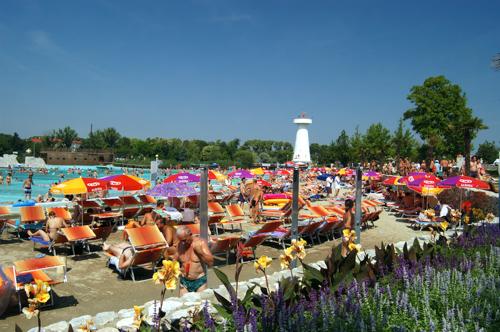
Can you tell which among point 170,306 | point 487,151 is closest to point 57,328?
point 170,306

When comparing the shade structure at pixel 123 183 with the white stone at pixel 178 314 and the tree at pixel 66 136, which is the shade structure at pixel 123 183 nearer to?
the white stone at pixel 178 314

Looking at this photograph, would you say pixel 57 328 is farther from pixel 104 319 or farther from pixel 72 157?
Result: pixel 72 157

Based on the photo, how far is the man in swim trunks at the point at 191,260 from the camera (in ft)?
17.8

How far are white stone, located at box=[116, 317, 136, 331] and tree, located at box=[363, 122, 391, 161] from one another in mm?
41156

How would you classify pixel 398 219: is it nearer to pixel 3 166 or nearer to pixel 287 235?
pixel 287 235

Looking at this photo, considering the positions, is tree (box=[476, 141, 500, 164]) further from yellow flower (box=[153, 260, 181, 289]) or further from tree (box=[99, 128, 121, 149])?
tree (box=[99, 128, 121, 149])

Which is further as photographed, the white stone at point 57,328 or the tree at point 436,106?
the tree at point 436,106

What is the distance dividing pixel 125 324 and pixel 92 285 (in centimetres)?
316

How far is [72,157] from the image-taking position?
74750 mm

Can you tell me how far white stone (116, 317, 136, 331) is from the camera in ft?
12.4

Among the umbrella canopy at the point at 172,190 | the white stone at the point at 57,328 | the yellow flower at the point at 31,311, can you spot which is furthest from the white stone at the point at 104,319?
the umbrella canopy at the point at 172,190

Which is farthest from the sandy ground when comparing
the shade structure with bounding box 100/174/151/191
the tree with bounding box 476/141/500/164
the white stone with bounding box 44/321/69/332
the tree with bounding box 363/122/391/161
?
the tree with bounding box 476/141/500/164

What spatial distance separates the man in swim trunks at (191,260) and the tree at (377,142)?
39.6 metres

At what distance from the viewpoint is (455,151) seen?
1411 inches
